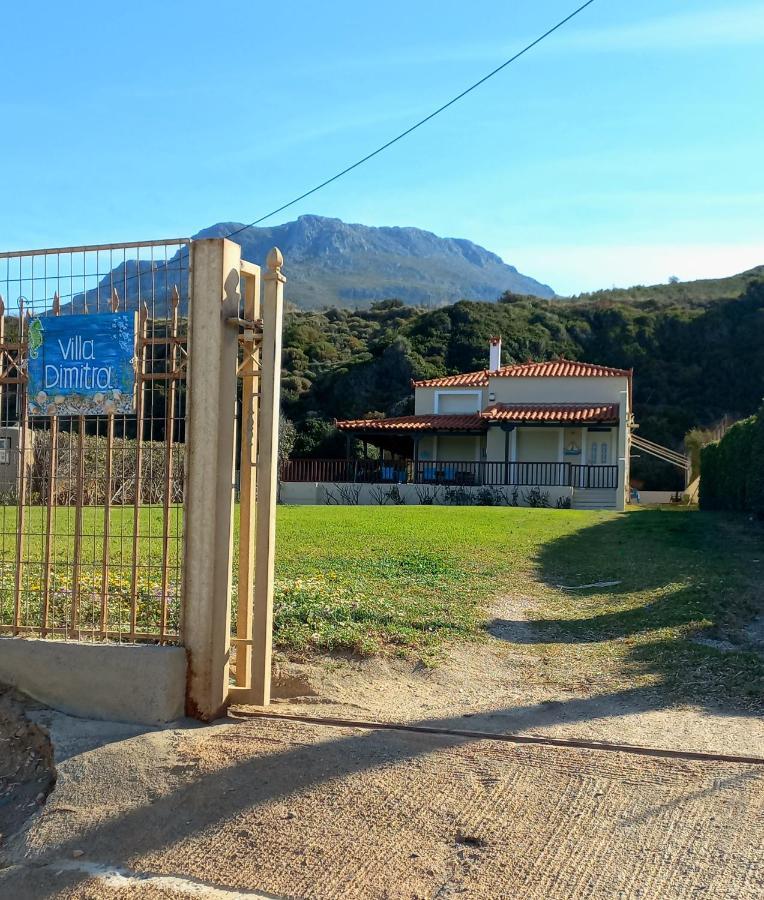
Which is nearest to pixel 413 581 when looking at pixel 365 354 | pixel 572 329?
pixel 365 354

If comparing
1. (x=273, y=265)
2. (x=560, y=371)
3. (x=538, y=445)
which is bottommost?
(x=538, y=445)

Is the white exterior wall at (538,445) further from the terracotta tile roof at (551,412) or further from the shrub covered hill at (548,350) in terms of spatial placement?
the shrub covered hill at (548,350)

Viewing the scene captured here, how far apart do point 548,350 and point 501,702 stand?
62144 millimetres

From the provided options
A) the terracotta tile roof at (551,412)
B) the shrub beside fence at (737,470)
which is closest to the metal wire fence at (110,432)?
the shrub beside fence at (737,470)

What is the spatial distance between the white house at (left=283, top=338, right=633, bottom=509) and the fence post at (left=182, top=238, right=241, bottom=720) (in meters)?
25.5

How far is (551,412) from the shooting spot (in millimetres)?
36188

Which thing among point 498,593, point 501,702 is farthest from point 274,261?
point 498,593

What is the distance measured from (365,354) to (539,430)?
2621 centimetres

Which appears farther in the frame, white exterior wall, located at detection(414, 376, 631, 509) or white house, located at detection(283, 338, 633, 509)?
white exterior wall, located at detection(414, 376, 631, 509)

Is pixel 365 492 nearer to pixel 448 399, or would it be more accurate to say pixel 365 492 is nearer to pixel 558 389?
pixel 558 389

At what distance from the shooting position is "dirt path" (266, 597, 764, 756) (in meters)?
5.30

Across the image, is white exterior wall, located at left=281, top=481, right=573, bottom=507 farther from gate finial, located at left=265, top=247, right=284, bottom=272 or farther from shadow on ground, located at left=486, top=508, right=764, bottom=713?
gate finial, located at left=265, top=247, right=284, bottom=272

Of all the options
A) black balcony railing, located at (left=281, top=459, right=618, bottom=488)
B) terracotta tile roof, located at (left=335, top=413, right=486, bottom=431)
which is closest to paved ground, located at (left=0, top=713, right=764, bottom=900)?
black balcony railing, located at (left=281, top=459, right=618, bottom=488)

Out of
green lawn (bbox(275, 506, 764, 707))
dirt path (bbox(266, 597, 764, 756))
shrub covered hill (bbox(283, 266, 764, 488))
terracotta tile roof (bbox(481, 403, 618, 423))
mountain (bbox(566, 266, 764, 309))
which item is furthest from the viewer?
mountain (bbox(566, 266, 764, 309))
